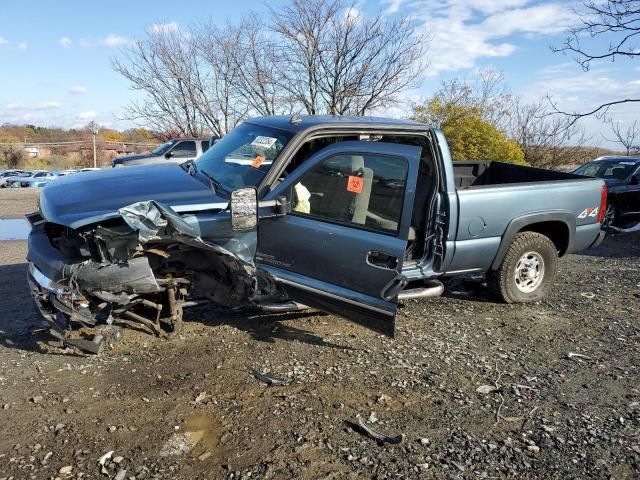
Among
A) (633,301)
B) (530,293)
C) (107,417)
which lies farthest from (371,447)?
(633,301)

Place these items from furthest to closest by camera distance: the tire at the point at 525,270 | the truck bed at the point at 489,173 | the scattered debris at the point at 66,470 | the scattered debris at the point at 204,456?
1. the truck bed at the point at 489,173
2. the tire at the point at 525,270
3. the scattered debris at the point at 204,456
4. the scattered debris at the point at 66,470

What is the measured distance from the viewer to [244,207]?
3.77 metres

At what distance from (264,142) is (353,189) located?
3.26ft

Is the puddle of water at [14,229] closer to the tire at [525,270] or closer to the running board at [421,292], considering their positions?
the running board at [421,292]

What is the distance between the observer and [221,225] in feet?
13.0

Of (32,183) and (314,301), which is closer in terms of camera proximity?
(314,301)

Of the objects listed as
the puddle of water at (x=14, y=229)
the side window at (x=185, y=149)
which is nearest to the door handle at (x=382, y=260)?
the puddle of water at (x=14, y=229)

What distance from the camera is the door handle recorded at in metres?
3.90

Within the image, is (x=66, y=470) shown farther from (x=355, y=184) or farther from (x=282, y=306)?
(x=355, y=184)

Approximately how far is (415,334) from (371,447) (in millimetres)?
1909

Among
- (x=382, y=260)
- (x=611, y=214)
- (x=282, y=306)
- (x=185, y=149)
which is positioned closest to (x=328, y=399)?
(x=282, y=306)

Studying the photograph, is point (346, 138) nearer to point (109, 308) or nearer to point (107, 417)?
point (109, 308)

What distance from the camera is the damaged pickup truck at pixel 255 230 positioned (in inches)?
148

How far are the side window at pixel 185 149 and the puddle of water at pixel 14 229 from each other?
4.60 m
